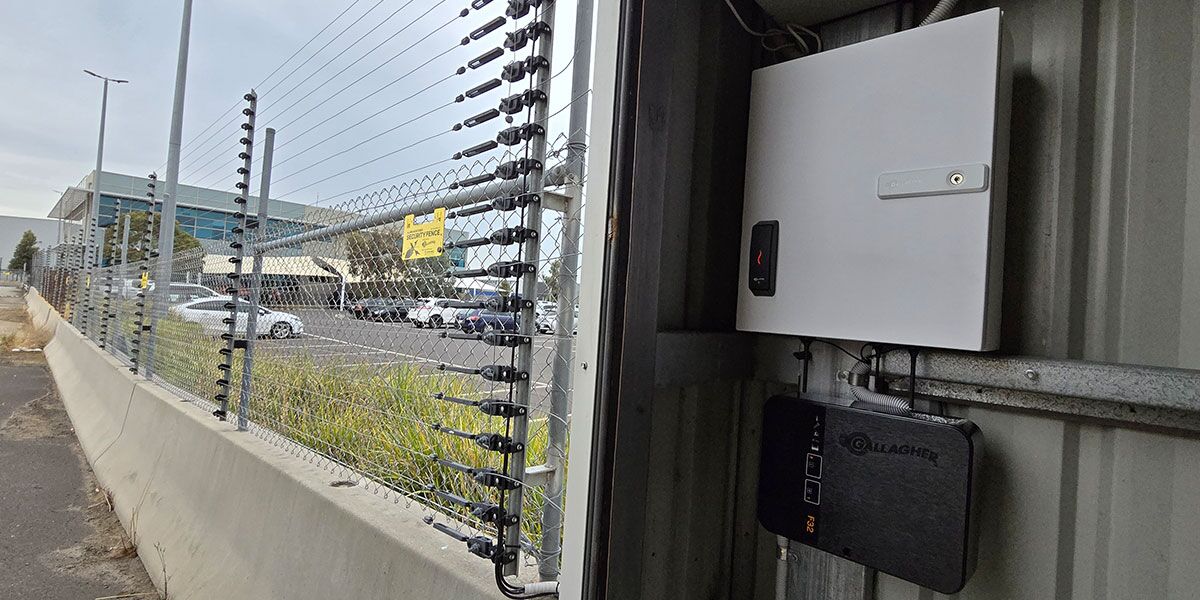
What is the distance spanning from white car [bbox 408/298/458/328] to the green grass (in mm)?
266

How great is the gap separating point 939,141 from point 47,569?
4.63 meters

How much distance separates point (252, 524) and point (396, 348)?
107 centimetres

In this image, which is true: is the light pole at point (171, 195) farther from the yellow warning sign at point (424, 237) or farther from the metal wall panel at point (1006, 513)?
the metal wall panel at point (1006, 513)

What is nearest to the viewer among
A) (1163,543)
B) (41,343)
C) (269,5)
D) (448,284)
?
(1163,543)

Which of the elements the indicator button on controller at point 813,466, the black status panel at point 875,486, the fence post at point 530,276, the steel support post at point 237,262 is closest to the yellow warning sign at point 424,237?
the fence post at point 530,276

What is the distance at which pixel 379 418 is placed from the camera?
2770 mm

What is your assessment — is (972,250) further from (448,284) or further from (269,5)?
(269,5)

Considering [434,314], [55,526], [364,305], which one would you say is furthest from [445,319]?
[55,526]

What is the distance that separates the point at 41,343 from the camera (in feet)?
41.7

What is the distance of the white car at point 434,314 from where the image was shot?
1.90 m

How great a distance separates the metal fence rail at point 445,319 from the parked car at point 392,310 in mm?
11

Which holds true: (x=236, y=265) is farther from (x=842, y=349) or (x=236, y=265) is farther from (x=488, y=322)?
(x=842, y=349)

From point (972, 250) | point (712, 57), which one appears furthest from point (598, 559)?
point (712, 57)

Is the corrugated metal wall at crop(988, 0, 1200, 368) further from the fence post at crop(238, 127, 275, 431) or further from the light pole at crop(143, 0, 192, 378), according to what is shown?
the light pole at crop(143, 0, 192, 378)
